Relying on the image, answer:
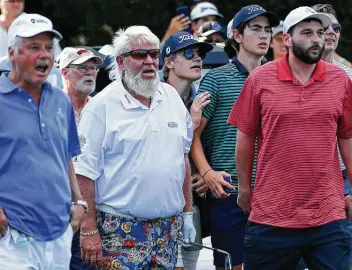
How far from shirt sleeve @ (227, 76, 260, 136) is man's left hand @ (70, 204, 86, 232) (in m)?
1.27

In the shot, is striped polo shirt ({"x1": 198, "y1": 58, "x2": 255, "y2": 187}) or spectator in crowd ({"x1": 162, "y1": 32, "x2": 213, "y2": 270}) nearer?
striped polo shirt ({"x1": 198, "y1": 58, "x2": 255, "y2": 187})

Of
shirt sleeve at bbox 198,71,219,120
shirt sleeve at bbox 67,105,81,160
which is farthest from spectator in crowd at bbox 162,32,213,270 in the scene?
shirt sleeve at bbox 67,105,81,160

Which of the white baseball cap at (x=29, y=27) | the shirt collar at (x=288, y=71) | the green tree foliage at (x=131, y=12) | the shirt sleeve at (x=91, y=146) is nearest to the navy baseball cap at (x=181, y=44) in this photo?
the shirt collar at (x=288, y=71)

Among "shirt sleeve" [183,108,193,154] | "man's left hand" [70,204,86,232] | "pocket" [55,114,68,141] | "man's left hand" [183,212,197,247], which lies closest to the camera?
"pocket" [55,114,68,141]

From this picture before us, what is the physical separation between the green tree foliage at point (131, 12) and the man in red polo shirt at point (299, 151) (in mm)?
8762

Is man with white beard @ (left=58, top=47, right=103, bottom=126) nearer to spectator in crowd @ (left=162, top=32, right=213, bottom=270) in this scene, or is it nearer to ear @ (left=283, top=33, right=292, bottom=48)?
spectator in crowd @ (left=162, top=32, right=213, bottom=270)

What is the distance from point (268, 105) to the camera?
7664 mm

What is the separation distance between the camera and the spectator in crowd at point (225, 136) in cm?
884

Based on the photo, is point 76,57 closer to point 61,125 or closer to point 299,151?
point 299,151

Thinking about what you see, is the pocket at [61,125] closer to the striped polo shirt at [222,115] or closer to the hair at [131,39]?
the hair at [131,39]

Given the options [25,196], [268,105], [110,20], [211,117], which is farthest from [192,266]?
[110,20]

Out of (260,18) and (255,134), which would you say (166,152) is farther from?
(260,18)

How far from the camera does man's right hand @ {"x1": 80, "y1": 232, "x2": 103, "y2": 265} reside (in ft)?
25.3

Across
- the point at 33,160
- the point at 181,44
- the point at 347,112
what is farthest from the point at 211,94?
the point at 33,160
